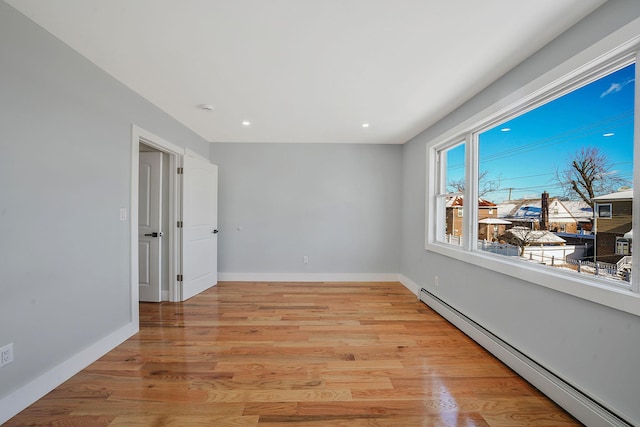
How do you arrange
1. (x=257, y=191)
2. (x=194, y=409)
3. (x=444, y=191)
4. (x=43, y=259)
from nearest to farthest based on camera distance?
(x=194, y=409), (x=43, y=259), (x=444, y=191), (x=257, y=191)

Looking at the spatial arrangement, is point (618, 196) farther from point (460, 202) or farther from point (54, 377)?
point (54, 377)

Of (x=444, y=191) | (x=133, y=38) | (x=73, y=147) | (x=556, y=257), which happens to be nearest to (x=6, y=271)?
(x=73, y=147)

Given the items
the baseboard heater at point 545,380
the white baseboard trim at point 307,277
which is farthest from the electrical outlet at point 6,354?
the baseboard heater at point 545,380

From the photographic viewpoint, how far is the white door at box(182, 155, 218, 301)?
3596mm

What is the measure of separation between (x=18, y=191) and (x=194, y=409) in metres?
1.77

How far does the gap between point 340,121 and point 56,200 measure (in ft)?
9.64

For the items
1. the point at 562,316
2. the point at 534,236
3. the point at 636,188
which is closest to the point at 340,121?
the point at 534,236

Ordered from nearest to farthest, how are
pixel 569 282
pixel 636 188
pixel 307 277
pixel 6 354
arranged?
pixel 636 188 < pixel 6 354 < pixel 569 282 < pixel 307 277

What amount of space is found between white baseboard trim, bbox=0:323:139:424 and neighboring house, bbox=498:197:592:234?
3.81 metres

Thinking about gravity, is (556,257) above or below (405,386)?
above

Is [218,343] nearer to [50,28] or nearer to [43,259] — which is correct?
[43,259]

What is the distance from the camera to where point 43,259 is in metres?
1.73

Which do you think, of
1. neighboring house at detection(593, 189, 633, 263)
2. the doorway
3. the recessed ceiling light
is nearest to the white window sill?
neighboring house at detection(593, 189, 633, 263)

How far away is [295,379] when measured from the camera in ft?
6.29
